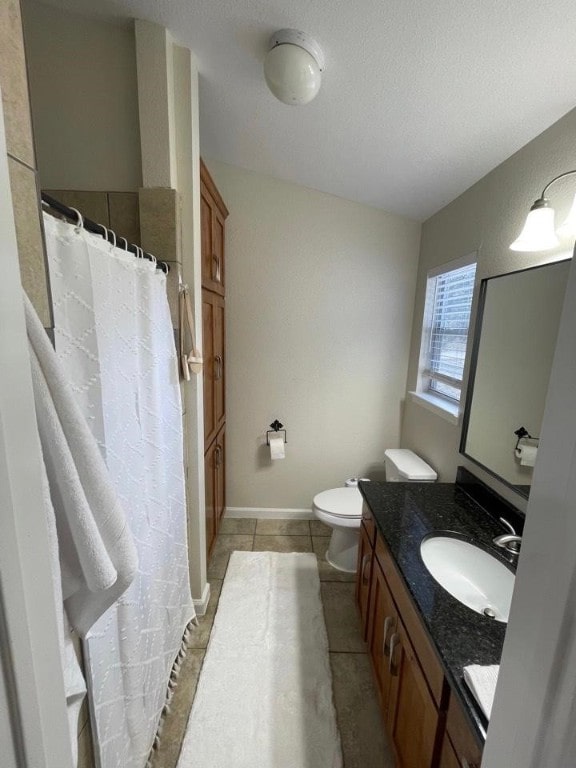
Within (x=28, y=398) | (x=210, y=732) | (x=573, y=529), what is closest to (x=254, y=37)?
(x=28, y=398)

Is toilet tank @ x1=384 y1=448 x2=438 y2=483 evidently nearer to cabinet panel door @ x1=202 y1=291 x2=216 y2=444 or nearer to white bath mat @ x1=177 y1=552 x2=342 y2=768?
white bath mat @ x1=177 y1=552 x2=342 y2=768

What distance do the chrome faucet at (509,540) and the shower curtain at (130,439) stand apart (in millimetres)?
1173

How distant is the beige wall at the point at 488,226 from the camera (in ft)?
3.63

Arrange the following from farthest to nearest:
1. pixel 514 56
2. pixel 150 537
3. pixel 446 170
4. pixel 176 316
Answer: pixel 446 170, pixel 176 316, pixel 150 537, pixel 514 56

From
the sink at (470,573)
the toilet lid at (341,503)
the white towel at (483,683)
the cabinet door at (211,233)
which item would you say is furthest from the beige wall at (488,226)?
the cabinet door at (211,233)

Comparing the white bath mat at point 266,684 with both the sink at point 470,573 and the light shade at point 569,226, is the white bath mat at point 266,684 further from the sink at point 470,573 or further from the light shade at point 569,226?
the light shade at point 569,226

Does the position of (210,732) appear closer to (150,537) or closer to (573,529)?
(150,537)

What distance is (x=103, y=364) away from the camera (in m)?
0.84

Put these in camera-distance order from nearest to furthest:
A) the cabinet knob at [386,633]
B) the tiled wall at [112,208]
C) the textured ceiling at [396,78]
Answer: the textured ceiling at [396,78]
the cabinet knob at [386,633]
the tiled wall at [112,208]

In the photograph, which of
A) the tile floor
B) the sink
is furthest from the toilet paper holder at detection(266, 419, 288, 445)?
the sink

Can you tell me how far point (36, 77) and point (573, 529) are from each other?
2024mm

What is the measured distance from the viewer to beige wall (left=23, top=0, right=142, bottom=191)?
1.21m


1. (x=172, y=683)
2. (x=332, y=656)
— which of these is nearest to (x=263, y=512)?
(x=332, y=656)

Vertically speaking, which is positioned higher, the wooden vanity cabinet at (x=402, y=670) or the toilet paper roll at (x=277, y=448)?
the toilet paper roll at (x=277, y=448)
